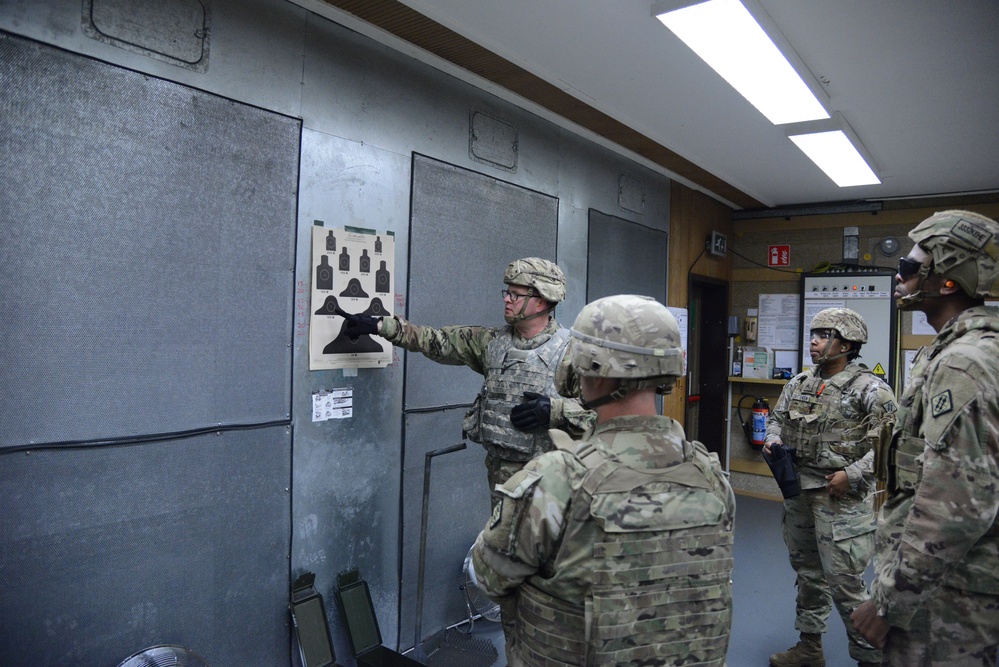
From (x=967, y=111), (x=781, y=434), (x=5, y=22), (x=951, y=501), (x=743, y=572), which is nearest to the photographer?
(x=951, y=501)

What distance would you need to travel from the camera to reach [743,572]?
4.01m

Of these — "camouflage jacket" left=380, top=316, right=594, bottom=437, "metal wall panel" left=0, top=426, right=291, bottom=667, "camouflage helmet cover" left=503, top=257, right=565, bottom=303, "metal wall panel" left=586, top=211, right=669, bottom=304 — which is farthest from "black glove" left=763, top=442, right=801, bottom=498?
"metal wall panel" left=0, top=426, right=291, bottom=667

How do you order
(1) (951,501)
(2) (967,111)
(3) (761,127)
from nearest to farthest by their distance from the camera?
1. (1) (951,501)
2. (2) (967,111)
3. (3) (761,127)

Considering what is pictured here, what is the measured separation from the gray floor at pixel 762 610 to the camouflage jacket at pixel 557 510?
1762 mm

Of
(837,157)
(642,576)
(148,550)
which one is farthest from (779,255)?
(148,550)

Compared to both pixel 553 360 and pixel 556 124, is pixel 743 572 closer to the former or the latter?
pixel 553 360

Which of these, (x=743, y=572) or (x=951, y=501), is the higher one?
(x=951, y=501)

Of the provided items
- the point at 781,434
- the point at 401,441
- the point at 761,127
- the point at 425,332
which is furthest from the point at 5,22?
the point at 761,127

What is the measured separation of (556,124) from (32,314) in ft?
9.76

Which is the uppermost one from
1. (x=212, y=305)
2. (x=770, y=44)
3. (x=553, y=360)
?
(x=770, y=44)

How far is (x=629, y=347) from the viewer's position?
1.34 metres

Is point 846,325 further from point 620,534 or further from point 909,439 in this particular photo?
point 620,534

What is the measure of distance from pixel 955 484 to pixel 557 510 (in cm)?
96

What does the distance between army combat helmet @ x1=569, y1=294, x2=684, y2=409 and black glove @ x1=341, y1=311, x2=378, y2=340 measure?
4.29ft
